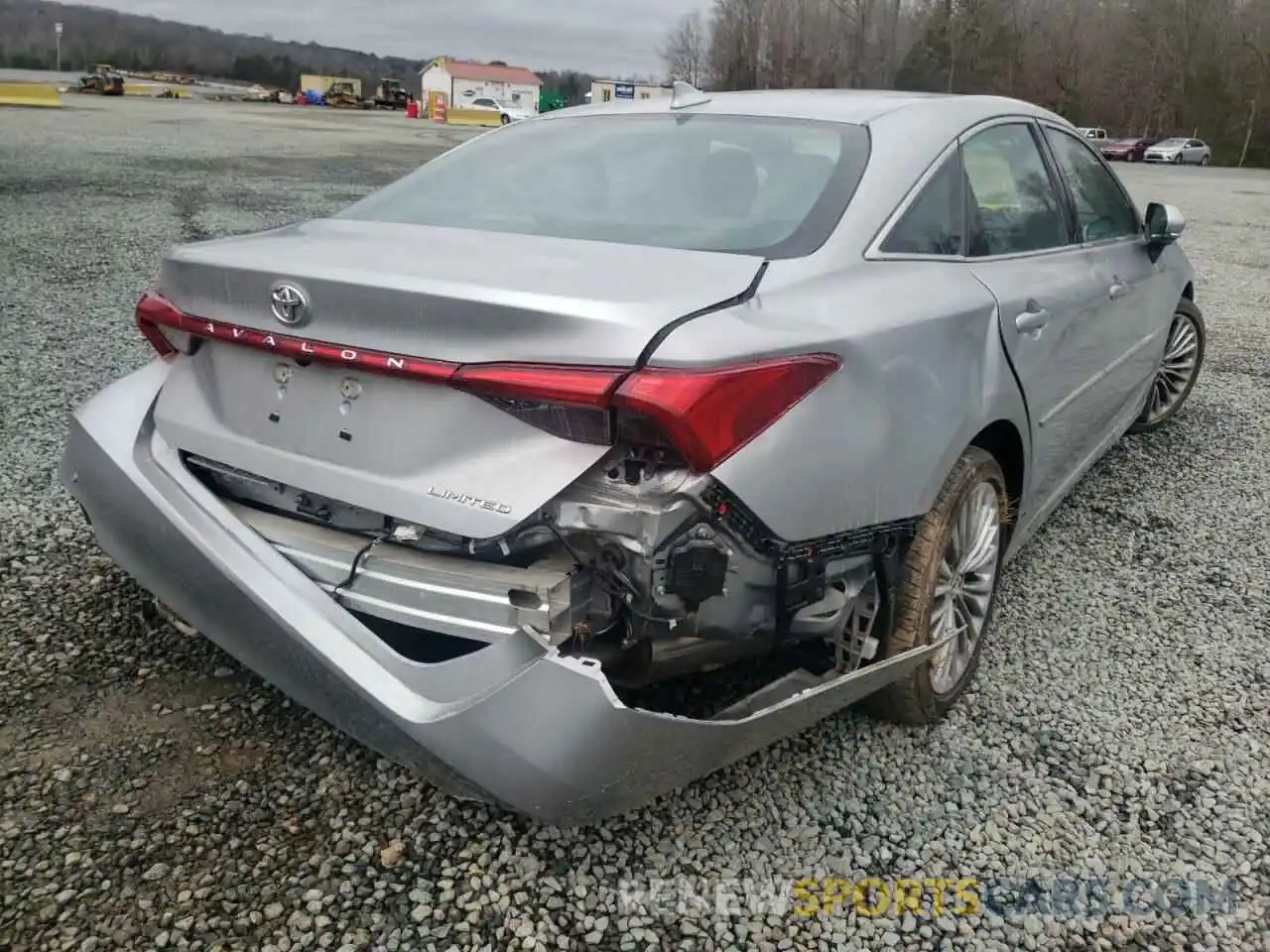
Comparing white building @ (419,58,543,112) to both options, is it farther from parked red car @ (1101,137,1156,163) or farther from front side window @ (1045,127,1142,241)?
front side window @ (1045,127,1142,241)

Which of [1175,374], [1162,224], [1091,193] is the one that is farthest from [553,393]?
[1175,374]

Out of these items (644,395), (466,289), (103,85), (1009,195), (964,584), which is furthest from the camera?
(103,85)

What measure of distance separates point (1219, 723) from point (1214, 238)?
1355 centimetres

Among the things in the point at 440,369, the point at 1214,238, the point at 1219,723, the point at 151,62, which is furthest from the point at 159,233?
the point at 151,62

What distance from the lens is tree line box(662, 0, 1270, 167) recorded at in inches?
2042

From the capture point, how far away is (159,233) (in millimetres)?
9328

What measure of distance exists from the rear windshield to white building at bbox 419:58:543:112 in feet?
221

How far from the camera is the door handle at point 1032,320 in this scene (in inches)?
107

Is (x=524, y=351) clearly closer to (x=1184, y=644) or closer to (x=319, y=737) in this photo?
(x=319, y=737)

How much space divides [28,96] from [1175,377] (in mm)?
32142

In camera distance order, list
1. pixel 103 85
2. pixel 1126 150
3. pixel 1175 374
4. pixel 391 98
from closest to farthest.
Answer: pixel 1175 374
pixel 1126 150
pixel 103 85
pixel 391 98

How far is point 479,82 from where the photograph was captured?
256 ft

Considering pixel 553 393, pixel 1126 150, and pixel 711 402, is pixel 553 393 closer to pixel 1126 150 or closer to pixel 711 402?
pixel 711 402

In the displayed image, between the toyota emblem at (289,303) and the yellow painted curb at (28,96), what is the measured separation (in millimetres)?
30968
